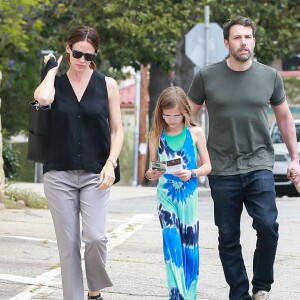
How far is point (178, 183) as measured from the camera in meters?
7.11

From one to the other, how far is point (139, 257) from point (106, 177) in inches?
144

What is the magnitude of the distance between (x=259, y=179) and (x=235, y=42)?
887 mm

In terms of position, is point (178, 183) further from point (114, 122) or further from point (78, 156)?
point (78, 156)

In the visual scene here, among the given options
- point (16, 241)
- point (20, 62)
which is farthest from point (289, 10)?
point (16, 241)

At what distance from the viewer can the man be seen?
23.9 feet

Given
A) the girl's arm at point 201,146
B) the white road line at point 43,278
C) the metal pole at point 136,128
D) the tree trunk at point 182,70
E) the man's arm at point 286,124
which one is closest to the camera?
the girl's arm at point 201,146

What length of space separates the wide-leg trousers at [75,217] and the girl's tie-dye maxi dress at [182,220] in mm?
422

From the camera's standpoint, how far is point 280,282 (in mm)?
8922

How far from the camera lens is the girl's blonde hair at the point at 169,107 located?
713 cm

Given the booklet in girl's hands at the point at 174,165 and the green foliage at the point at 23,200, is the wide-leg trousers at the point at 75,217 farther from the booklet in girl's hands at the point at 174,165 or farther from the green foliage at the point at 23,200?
the green foliage at the point at 23,200

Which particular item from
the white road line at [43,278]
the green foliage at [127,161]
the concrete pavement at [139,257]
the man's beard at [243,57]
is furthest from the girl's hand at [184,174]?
the green foliage at [127,161]

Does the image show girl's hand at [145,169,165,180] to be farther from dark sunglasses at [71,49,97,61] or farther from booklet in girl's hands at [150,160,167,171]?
dark sunglasses at [71,49,97,61]

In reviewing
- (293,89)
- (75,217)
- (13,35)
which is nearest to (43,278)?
(75,217)

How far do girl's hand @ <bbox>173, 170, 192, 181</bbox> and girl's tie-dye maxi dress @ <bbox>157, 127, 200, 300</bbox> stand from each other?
95 millimetres
